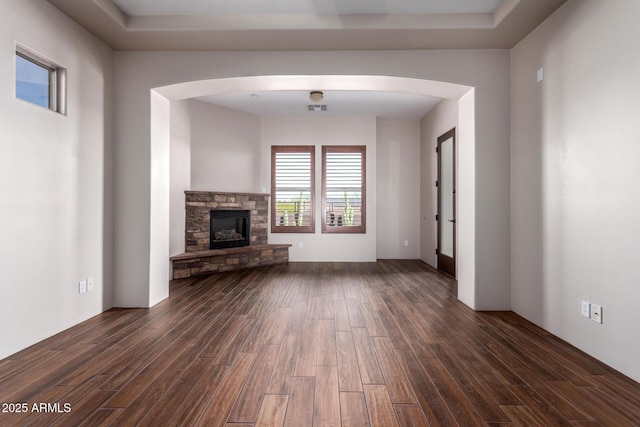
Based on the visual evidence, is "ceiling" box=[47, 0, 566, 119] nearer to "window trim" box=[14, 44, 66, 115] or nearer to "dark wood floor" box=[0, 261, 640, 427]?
"window trim" box=[14, 44, 66, 115]

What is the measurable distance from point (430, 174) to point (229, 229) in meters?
3.91

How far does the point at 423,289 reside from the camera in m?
4.64

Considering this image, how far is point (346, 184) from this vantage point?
6.97 m

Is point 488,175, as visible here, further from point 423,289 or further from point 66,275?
point 66,275

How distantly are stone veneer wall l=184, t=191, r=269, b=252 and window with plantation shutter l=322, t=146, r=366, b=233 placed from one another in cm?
136

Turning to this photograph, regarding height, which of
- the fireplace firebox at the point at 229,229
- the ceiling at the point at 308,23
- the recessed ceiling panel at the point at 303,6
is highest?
the recessed ceiling panel at the point at 303,6

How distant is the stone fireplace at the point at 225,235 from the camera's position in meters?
5.66

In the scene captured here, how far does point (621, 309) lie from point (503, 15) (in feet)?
8.35

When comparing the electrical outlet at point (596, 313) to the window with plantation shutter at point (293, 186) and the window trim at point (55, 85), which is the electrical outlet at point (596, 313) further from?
the window with plantation shutter at point (293, 186)

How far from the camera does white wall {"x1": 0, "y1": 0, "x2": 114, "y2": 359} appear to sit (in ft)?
8.25

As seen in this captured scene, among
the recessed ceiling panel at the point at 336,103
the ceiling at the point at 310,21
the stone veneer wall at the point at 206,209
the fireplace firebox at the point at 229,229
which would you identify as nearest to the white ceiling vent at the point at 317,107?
the recessed ceiling panel at the point at 336,103

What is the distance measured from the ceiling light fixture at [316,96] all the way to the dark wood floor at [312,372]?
335 cm

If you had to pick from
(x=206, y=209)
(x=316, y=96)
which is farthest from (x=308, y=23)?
(x=206, y=209)

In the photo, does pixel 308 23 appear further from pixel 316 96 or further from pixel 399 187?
pixel 399 187
